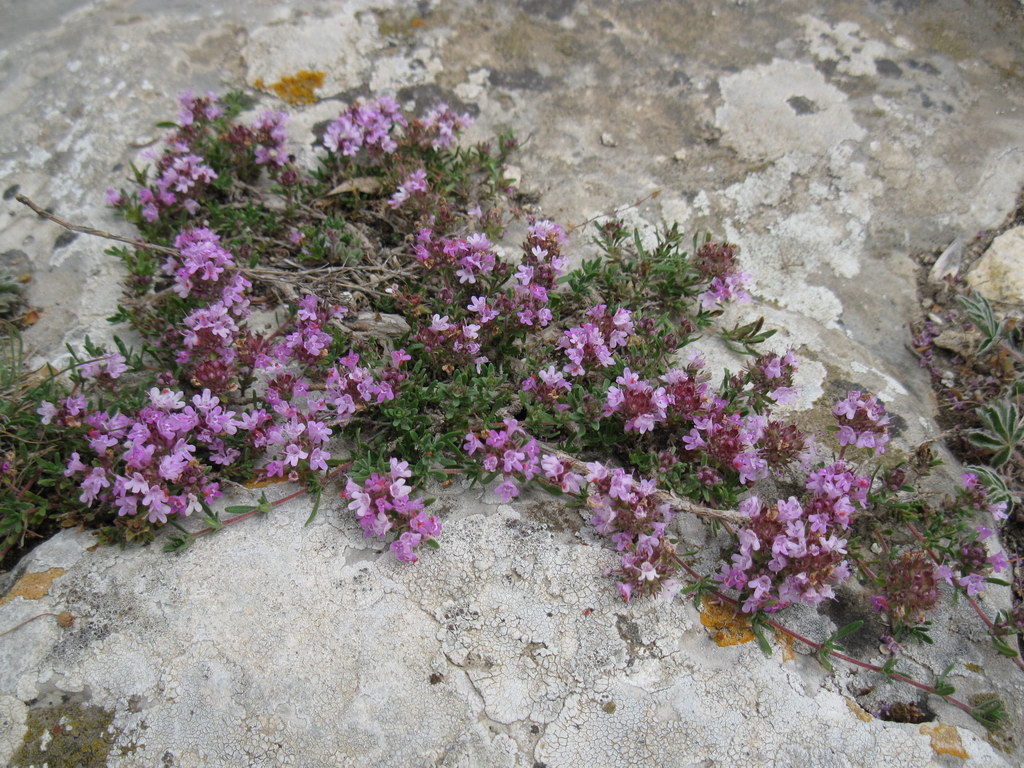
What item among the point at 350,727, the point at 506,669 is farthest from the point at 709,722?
the point at 350,727

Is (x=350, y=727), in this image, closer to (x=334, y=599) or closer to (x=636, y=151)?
(x=334, y=599)

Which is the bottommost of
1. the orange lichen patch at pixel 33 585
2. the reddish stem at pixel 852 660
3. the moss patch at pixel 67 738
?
the moss patch at pixel 67 738

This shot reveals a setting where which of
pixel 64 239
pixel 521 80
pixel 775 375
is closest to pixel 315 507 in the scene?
pixel 775 375

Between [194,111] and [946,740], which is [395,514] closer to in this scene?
[946,740]

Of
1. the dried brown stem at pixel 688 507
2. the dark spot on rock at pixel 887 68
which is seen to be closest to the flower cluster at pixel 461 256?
the dried brown stem at pixel 688 507

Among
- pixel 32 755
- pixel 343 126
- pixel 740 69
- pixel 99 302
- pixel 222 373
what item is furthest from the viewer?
pixel 740 69

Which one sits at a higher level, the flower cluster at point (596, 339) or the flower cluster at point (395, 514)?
the flower cluster at point (596, 339)

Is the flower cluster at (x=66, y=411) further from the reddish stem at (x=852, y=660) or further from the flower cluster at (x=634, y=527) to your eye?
the reddish stem at (x=852, y=660)
